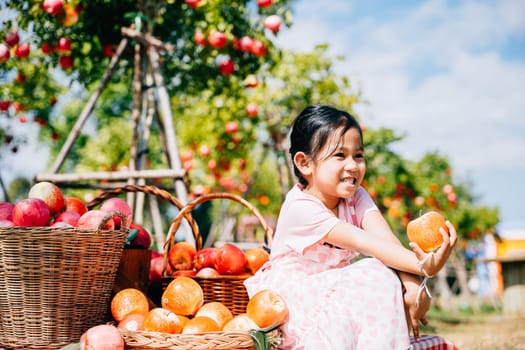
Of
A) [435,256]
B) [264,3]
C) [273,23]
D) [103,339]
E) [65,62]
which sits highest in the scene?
[264,3]

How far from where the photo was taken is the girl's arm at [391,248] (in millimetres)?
1878

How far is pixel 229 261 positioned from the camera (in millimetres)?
2654

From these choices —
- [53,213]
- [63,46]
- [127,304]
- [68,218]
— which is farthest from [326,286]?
[63,46]

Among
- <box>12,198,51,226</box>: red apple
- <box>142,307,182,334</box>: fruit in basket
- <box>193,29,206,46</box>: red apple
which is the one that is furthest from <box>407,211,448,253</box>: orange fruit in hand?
<box>193,29,206,46</box>: red apple

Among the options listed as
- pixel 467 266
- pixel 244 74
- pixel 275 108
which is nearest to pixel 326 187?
pixel 244 74

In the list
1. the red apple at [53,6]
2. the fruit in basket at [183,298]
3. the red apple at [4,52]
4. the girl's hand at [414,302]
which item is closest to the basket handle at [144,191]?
the fruit in basket at [183,298]

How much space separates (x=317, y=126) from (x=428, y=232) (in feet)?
2.00

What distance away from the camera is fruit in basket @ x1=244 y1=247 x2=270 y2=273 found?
2.70m

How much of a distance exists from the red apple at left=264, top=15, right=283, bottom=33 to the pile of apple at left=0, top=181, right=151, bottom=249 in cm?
271

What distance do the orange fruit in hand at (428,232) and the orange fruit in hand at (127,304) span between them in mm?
1074

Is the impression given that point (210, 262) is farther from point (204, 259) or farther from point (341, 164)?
point (341, 164)

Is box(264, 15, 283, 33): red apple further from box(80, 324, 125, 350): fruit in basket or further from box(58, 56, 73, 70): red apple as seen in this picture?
box(80, 324, 125, 350): fruit in basket

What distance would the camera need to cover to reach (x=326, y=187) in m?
2.24

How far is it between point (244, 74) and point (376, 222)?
3.20 metres
